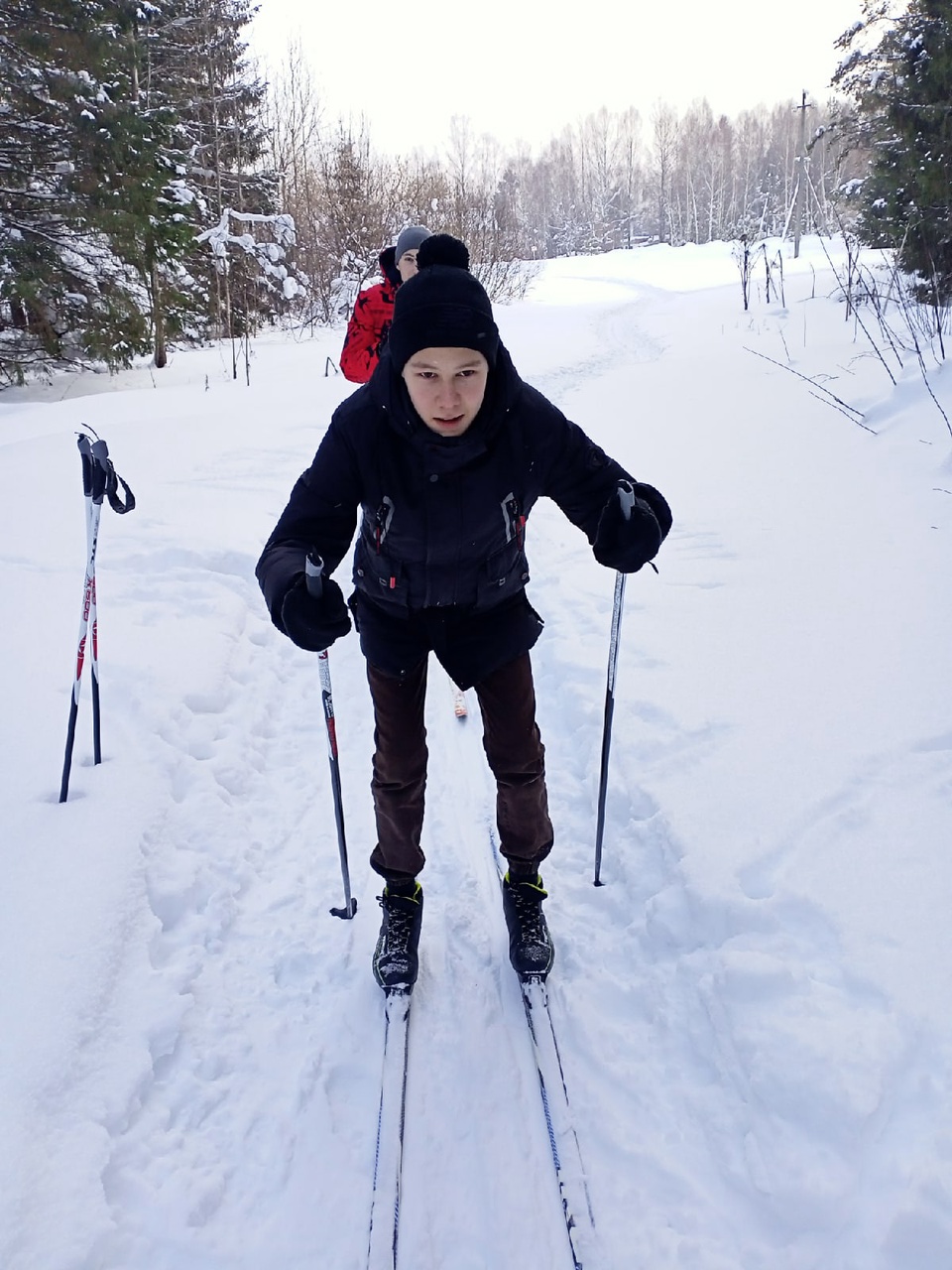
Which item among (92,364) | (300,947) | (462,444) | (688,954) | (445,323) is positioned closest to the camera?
(445,323)

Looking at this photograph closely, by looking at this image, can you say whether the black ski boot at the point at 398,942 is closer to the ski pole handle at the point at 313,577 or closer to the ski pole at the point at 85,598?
the ski pole handle at the point at 313,577

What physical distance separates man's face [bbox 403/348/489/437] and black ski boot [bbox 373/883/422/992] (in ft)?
4.69

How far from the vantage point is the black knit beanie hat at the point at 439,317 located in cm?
161

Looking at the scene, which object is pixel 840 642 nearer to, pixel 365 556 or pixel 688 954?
pixel 688 954

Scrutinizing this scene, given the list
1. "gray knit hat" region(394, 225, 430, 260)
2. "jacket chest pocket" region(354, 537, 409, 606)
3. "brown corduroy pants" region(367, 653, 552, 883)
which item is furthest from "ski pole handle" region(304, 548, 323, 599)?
"gray knit hat" region(394, 225, 430, 260)

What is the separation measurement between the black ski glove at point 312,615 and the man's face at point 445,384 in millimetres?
455

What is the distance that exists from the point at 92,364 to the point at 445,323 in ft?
46.9

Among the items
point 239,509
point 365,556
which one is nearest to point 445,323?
point 365,556

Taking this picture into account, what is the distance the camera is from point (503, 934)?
7.93 feet

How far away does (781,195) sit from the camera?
5806cm

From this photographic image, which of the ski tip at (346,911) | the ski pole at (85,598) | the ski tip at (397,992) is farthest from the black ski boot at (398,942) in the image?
the ski pole at (85,598)

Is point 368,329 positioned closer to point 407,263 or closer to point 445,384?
point 407,263

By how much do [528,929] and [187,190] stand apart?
14.7m

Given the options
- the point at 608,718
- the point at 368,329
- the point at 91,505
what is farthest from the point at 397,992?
the point at 368,329
